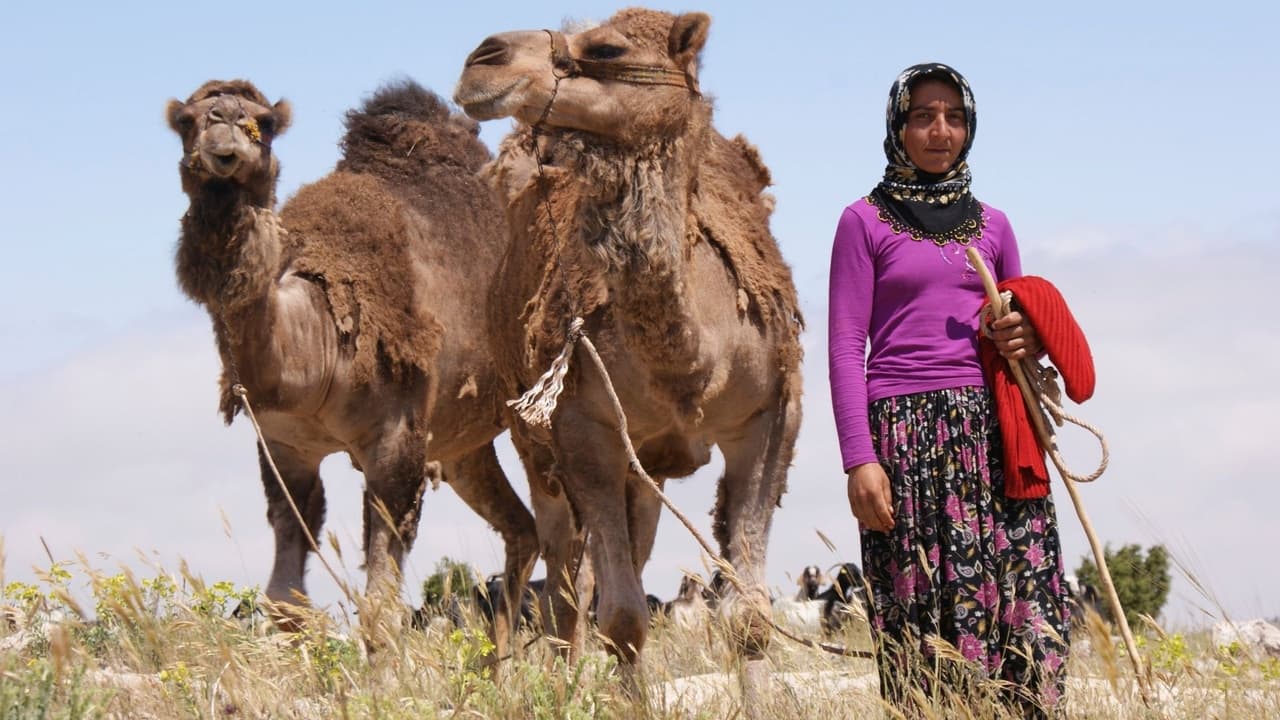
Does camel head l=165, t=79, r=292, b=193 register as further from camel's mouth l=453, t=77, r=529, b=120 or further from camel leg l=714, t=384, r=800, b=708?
camel leg l=714, t=384, r=800, b=708

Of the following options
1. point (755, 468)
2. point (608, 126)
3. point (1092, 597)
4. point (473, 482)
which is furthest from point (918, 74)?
point (1092, 597)

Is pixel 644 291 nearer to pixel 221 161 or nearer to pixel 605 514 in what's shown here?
pixel 605 514

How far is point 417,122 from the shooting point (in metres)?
10.1

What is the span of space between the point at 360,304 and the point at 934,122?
4.57m

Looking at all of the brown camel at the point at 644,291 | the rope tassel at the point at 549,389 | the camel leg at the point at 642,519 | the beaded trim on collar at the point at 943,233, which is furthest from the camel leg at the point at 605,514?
the beaded trim on collar at the point at 943,233

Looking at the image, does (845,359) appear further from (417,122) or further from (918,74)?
(417,122)

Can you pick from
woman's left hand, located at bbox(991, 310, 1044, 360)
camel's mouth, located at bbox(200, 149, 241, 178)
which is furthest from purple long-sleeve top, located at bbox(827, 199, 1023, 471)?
camel's mouth, located at bbox(200, 149, 241, 178)

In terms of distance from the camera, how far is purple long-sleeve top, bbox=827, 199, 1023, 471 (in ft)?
15.7

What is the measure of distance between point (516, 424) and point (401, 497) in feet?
6.20

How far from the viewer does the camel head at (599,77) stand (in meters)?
5.28

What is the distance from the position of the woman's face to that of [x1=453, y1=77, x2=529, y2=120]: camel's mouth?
1242 mm

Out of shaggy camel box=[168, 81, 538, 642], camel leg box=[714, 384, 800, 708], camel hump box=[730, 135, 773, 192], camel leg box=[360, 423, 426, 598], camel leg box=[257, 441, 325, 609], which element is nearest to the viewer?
camel leg box=[714, 384, 800, 708]

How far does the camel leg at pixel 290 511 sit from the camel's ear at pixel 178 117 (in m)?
1.66

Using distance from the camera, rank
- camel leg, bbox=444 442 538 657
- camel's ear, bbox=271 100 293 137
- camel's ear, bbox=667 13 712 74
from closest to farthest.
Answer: camel's ear, bbox=667 13 712 74, camel's ear, bbox=271 100 293 137, camel leg, bbox=444 442 538 657
